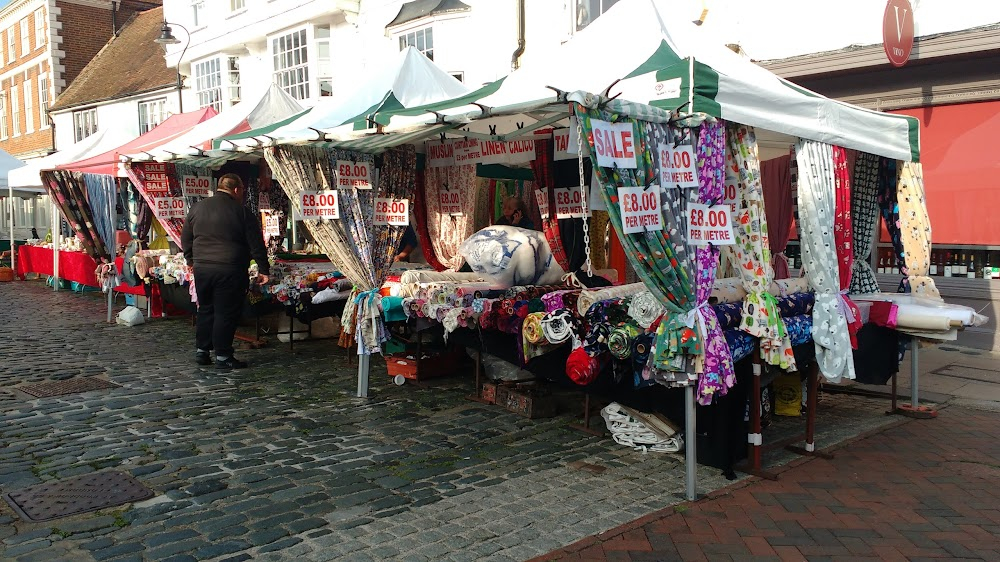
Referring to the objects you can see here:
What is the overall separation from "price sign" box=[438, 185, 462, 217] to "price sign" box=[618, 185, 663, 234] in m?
4.46

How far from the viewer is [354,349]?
827 cm

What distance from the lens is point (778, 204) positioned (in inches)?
293

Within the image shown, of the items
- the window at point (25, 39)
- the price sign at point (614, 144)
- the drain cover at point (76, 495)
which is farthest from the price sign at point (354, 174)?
the window at point (25, 39)

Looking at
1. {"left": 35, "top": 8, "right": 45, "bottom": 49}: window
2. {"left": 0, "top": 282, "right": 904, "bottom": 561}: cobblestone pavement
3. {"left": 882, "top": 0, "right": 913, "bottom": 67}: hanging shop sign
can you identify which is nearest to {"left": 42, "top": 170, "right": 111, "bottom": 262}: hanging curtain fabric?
{"left": 0, "top": 282, "right": 904, "bottom": 561}: cobblestone pavement

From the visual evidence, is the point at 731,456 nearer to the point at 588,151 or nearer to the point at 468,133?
the point at 588,151

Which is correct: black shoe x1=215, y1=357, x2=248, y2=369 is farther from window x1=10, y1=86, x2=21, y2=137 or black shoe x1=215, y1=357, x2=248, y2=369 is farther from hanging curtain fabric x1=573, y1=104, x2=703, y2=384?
window x1=10, y1=86, x2=21, y2=137

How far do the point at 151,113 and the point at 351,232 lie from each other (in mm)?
19153

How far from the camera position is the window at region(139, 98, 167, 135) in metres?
22.2

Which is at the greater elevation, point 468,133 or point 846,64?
point 846,64

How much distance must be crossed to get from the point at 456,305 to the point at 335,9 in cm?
1106

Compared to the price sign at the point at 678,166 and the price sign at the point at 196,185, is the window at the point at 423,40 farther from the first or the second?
the price sign at the point at 678,166

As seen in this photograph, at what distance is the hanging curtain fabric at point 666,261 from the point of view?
4266mm

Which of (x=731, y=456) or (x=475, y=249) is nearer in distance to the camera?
(x=731, y=456)

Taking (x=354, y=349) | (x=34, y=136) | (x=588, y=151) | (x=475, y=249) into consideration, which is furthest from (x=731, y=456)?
(x=34, y=136)
